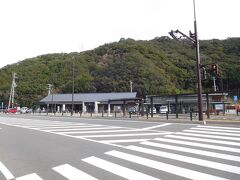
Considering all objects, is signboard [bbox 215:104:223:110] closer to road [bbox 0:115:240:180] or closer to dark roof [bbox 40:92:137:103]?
road [bbox 0:115:240:180]

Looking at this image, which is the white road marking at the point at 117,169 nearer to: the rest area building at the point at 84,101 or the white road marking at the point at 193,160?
the white road marking at the point at 193,160

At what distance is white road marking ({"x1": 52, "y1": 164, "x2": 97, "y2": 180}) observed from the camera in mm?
6457

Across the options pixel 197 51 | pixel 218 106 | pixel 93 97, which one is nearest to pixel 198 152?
pixel 197 51

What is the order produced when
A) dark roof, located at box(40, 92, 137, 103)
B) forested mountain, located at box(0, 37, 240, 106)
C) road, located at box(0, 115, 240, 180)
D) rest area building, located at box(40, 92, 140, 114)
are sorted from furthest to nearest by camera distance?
forested mountain, located at box(0, 37, 240, 106) < dark roof, located at box(40, 92, 137, 103) < rest area building, located at box(40, 92, 140, 114) < road, located at box(0, 115, 240, 180)

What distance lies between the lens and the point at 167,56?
104 metres

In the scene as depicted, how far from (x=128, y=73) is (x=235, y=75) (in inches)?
1128

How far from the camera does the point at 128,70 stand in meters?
90.9

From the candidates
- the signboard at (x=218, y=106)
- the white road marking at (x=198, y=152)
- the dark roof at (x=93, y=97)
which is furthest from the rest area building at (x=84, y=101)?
the white road marking at (x=198, y=152)

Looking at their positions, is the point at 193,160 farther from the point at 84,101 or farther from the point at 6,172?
the point at 84,101

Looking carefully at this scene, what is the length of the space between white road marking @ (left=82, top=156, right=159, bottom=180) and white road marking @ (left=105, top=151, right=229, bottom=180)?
2.01ft

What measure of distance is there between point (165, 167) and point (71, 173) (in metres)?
2.09

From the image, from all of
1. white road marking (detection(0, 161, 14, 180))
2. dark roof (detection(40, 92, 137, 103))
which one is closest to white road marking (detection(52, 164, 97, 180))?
white road marking (detection(0, 161, 14, 180))

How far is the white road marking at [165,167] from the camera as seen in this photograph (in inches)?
245

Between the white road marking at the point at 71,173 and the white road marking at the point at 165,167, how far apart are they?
5.12 feet
